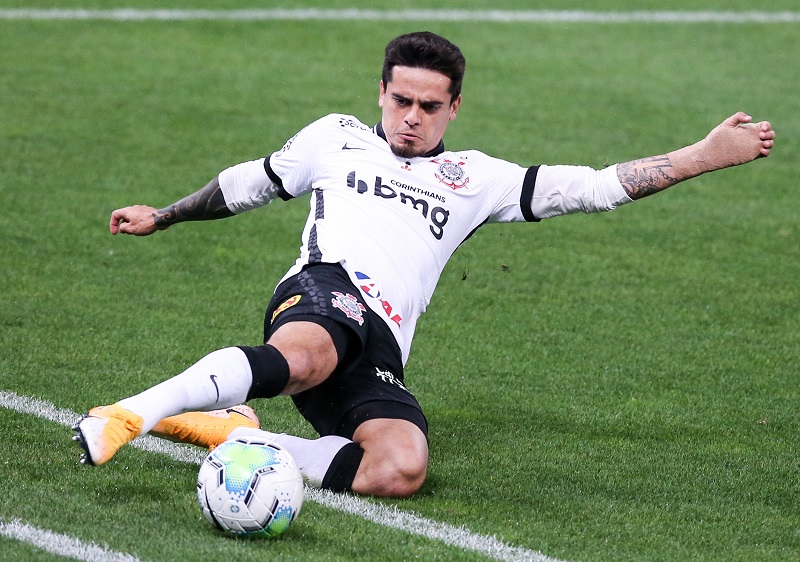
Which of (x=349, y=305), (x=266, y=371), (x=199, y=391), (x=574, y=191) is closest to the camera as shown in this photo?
(x=199, y=391)

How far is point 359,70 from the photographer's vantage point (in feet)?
46.9

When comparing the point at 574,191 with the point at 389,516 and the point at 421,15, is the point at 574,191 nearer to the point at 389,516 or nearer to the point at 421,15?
the point at 389,516

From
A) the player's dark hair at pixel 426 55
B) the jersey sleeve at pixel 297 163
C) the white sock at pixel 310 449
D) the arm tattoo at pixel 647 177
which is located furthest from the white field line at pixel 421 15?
the white sock at pixel 310 449

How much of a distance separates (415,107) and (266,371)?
5.10 feet

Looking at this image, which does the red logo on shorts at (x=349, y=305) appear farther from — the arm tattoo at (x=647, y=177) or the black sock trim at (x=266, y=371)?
the arm tattoo at (x=647, y=177)

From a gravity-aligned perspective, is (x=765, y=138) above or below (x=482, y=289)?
above

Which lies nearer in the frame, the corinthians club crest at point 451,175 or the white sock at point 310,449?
the white sock at point 310,449

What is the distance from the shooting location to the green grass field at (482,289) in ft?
16.0

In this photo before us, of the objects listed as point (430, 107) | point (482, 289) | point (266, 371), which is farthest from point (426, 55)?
point (482, 289)

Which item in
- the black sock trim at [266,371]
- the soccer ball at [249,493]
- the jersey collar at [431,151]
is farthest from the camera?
the jersey collar at [431,151]

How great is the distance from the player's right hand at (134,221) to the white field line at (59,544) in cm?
175

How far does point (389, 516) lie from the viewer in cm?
480

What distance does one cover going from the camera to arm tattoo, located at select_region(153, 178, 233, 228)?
5906 millimetres

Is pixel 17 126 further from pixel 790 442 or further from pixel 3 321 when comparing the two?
pixel 790 442
